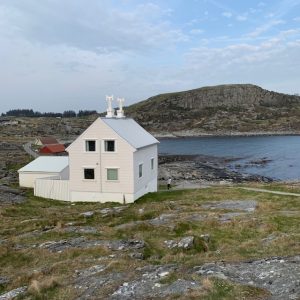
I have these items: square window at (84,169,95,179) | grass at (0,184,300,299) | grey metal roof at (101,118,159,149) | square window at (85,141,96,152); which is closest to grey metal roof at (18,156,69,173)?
square window at (84,169,95,179)

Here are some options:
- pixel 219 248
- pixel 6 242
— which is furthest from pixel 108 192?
pixel 219 248

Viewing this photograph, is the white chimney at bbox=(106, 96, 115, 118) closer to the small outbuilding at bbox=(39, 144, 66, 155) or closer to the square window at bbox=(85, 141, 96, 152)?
the square window at bbox=(85, 141, 96, 152)

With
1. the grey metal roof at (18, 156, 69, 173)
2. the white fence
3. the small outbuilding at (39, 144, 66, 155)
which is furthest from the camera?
the small outbuilding at (39, 144, 66, 155)

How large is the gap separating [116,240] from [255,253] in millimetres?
7809

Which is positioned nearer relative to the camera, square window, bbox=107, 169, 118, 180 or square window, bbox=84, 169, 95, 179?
square window, bbox=107, 169, 118, 180

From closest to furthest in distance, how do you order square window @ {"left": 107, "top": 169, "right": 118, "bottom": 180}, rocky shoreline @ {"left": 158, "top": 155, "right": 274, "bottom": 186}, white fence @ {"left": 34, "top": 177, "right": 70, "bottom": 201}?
square window @ {"left": 107, "top": 169, "right": 118, "bottom": 180}, white fence @ {"left": 34, "top": 177, "right": 70, "bottom": 201}, rocky shoreline @ {"left": 158, "top": 155, "right": 274, "bottom": 186}

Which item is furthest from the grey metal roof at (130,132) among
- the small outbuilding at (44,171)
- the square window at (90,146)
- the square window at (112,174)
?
the small outbuilding at (44,171)

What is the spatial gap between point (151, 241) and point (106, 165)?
19.6m

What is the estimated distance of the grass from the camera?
14828mm

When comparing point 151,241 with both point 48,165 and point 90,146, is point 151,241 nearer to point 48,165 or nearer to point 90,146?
point 90,146

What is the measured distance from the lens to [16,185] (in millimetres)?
52688

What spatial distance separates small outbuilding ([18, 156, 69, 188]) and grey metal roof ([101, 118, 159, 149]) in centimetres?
1042

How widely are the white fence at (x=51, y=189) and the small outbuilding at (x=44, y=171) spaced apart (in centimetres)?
354

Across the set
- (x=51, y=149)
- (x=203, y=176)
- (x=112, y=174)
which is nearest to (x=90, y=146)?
(x=112, y=174)
